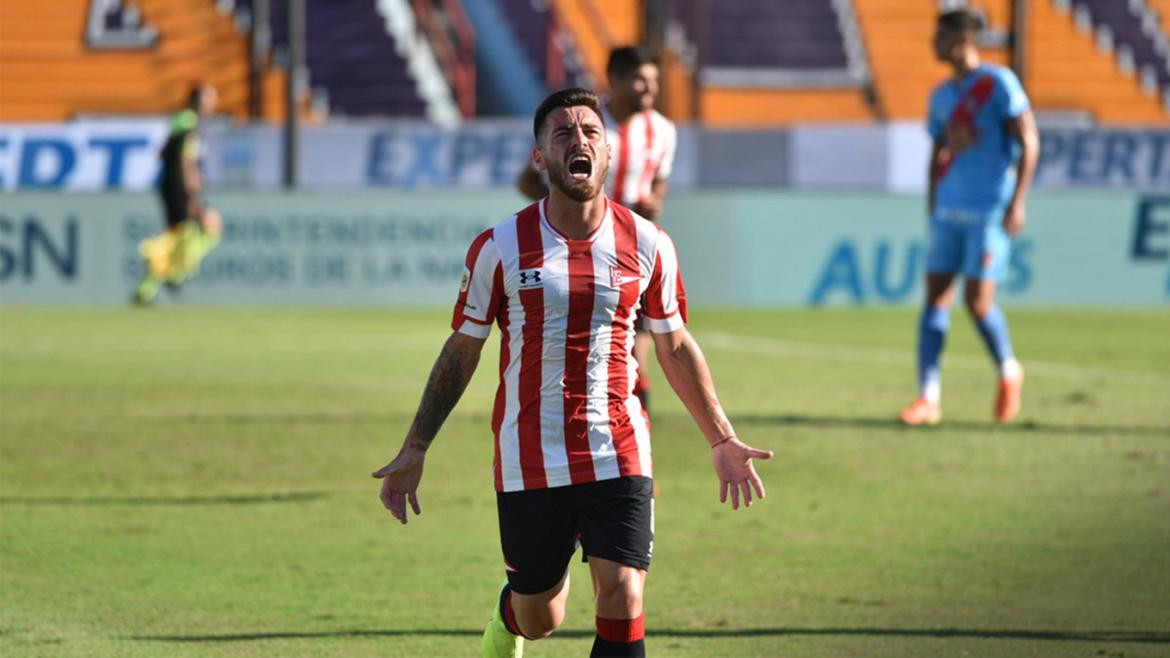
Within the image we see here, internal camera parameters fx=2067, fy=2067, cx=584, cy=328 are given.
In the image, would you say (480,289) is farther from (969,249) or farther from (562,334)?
(969,249)

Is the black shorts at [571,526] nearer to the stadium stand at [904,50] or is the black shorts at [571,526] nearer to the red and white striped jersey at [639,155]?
the red and white striped jersey at [639,155]

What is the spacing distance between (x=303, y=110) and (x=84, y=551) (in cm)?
2611

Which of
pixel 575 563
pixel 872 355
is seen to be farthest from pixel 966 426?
pixel 872 355

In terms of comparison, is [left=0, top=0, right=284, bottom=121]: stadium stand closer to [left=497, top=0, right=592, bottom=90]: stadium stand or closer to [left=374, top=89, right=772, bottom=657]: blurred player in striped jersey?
[left=497, top=0, right=592, bottom=90]: stadium stand

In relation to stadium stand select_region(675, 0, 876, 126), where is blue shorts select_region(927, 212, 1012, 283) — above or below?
below

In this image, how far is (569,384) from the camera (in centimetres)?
505

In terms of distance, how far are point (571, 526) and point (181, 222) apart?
60.4ft

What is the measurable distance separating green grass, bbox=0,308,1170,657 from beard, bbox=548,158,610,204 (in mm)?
1731

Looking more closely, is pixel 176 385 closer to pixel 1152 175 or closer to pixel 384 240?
pixel 384 240

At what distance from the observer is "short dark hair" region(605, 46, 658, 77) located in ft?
30.4

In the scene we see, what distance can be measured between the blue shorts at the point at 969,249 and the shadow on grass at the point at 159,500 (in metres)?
4.24

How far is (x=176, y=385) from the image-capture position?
1438 cm

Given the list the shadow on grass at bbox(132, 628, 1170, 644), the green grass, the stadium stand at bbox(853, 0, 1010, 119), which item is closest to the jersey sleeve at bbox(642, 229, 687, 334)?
the green grass

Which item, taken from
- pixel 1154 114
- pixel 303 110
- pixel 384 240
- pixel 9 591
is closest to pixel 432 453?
pixel 9 591
